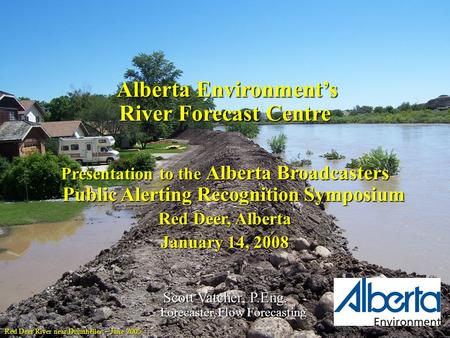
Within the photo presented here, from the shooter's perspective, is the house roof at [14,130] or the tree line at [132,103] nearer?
the house roof at [14,130]

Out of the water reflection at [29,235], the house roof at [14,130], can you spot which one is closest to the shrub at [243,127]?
the house roof at [14,130]

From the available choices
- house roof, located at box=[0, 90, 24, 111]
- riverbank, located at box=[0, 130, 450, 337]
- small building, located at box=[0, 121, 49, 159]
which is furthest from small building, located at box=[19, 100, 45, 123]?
riverbank, located at box=[0, 130, 450, 337]

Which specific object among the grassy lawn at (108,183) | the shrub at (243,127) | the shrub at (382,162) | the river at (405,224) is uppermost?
the shrub at (243,127)

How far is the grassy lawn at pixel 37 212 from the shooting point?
19.0 m

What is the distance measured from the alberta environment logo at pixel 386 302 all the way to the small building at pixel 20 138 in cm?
3148

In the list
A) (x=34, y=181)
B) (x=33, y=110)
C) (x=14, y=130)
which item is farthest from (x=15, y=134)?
(x=33, y=110)

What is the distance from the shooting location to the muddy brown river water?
12273 mm

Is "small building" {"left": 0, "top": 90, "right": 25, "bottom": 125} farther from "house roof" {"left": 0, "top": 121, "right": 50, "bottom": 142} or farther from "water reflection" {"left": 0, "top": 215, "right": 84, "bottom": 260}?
"water reflection" {"left": 0, "top": 215, "right": 84, "bottom": 260}

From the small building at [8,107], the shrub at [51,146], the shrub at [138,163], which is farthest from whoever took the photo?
the small building at [8,107]

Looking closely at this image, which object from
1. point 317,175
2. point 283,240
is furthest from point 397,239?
point 317,175

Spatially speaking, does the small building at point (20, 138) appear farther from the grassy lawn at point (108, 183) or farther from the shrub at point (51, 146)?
the grassy lawn at point (108, 183)

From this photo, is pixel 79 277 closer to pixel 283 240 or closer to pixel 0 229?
pixel 283 240

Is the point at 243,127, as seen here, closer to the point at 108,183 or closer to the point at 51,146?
the point at 51,146

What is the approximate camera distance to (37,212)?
66.6 ft
